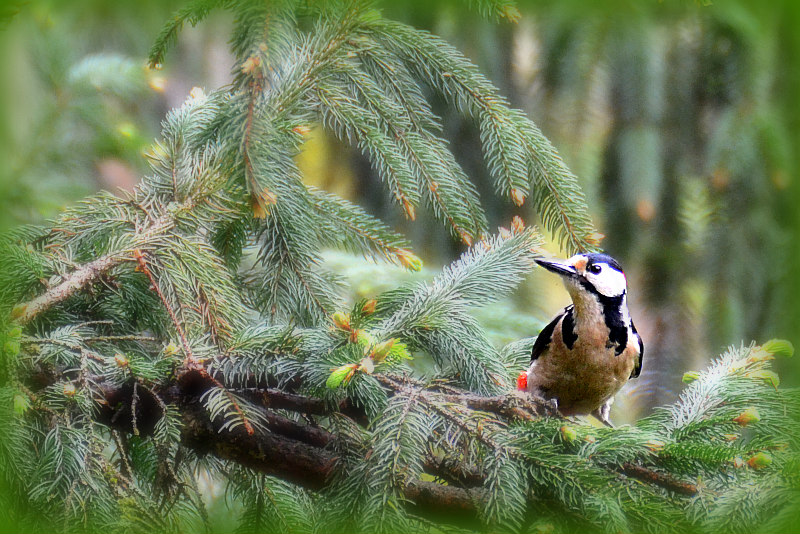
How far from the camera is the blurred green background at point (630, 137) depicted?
254cm

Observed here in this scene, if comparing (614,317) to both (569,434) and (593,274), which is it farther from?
(569,434)

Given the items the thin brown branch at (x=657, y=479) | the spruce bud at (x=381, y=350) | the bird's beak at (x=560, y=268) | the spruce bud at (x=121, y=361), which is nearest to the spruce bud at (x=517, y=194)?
the bird's beak at (x=560, y=268)

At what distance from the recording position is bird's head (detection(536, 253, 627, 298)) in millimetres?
1920

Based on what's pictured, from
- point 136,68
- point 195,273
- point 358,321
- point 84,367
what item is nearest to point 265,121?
point 195,273

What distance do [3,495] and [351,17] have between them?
3.73ft

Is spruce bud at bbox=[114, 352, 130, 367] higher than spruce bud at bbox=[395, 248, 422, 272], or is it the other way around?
spruce bud at bbox=[395, 248, 422, 272]

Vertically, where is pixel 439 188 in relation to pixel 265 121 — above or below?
below

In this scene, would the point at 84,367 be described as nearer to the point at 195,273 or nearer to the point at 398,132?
the point at 195,273

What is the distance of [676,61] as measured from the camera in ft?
9.53

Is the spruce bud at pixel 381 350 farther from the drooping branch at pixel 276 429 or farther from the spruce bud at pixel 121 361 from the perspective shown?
the spruce bud at pixel 121 361

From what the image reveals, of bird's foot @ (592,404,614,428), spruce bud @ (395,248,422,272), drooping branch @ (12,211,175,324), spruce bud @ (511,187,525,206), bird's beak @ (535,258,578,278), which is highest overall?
spruce bud @ (511,187,525,206)

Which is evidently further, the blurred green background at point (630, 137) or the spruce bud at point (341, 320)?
the blurred green background at point (630, 137)

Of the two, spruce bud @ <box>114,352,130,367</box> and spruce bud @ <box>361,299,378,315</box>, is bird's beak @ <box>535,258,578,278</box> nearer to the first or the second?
spruce bud @ <box>361,299,378,315</box>

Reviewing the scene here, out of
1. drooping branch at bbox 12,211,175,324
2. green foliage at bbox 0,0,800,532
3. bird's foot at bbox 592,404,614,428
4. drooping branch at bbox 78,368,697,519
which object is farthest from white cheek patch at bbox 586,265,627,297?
drooping branch at bbox 12,211,175,324
